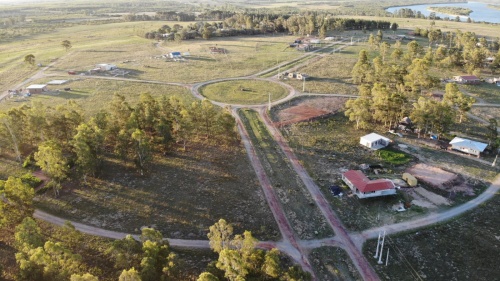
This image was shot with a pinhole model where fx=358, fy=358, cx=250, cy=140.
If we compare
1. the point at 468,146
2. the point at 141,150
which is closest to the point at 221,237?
the point at 141,150

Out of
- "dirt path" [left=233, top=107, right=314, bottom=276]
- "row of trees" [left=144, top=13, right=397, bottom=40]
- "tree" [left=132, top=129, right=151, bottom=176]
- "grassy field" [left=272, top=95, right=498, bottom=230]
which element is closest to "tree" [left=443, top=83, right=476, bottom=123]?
"grassy field" [left=272, top=95, right=498, bottom=230]

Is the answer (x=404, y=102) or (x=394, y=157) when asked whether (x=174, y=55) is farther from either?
(x=394, y=157)

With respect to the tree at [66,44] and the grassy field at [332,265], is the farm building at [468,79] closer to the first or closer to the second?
the grassy field at [332,265]

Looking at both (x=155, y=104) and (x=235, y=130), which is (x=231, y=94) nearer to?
(x=235, y=130)

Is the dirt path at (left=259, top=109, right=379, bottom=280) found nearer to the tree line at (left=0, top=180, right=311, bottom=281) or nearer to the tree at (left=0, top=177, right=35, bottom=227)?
the tree line at (left=0, top=180, right=311, bottom=281)

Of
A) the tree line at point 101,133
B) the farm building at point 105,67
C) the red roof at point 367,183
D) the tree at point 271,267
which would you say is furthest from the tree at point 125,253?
the farm building at point 105,67

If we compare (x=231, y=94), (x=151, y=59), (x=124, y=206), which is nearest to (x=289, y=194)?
(x=124, y=206)
